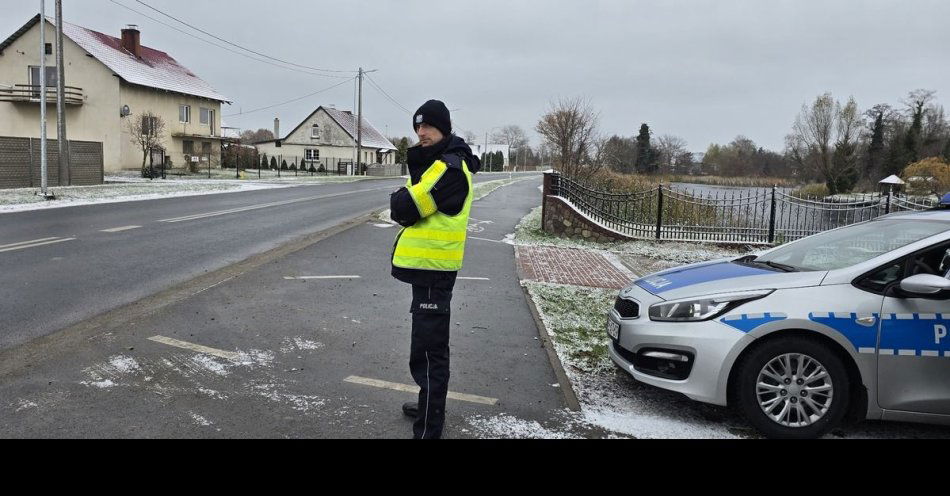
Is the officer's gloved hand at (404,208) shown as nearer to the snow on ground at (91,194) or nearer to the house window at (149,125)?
the snow on ground at (91,194)

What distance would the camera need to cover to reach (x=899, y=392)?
12.5 feet

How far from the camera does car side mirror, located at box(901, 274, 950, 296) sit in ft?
11.9

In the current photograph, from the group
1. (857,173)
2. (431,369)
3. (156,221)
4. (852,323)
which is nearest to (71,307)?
(431,369)

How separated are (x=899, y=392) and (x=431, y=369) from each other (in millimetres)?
2795

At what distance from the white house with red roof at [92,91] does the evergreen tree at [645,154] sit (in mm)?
33732

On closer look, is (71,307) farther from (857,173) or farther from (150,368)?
(857,173)

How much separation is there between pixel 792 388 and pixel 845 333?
0.45 metres

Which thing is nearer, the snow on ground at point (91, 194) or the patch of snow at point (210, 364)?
the patch of snow at point (210, 364)

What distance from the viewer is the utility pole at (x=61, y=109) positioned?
20.7 meters

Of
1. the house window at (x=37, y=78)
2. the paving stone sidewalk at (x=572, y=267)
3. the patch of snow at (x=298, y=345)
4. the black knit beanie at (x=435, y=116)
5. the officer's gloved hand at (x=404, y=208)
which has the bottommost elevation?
the patch of snow at (x=298, y=345)

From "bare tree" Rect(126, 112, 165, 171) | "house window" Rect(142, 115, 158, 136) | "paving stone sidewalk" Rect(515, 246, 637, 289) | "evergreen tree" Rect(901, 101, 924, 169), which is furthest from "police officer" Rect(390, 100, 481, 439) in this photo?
"evergreen tree" Rect(901, 101, 924, 169)

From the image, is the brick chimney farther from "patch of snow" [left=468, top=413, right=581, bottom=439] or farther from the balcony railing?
"patch of snow" [left=468, top=413, right=581, bottom=439]

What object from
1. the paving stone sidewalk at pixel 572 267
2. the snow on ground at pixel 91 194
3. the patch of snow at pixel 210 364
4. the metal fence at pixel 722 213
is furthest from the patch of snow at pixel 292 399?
the snow on ground at pixel 91 194

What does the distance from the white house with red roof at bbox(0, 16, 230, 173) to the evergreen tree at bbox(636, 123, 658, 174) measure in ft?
111
